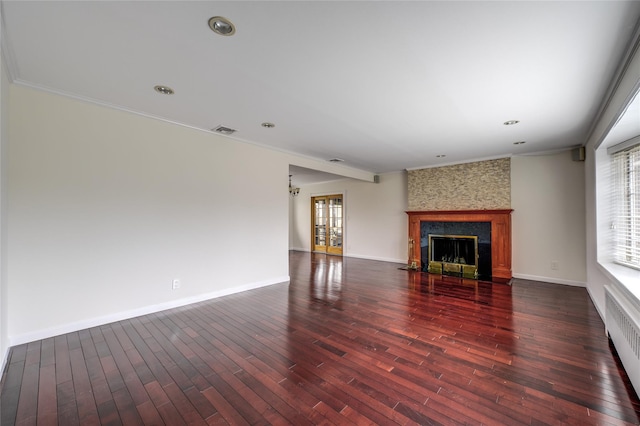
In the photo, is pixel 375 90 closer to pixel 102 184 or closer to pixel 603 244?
pixel 102 184

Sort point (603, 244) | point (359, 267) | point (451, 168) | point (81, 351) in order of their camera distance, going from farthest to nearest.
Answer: point (359, 267), point (451, 168), point (603, 244), point (81, 351)

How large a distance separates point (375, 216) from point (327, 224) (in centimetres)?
191

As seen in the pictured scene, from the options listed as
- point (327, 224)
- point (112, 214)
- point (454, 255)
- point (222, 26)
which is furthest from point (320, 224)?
point (222, 26)

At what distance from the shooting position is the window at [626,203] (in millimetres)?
2834

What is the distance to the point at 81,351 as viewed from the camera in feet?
8.25

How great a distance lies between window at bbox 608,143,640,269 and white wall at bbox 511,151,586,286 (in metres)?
1.86

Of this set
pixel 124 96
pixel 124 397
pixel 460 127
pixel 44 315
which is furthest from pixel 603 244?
pixel 44 315

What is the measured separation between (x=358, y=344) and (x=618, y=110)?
3.12 m

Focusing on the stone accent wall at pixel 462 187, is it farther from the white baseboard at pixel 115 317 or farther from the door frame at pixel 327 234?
the white baseboard at pixel 115 317

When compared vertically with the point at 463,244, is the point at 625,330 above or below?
below

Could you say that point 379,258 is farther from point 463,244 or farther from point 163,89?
point 163,89

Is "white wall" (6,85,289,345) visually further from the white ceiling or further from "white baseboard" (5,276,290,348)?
the white ceiling

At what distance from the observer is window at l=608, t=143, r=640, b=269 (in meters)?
2.83

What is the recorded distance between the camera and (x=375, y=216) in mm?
7719
